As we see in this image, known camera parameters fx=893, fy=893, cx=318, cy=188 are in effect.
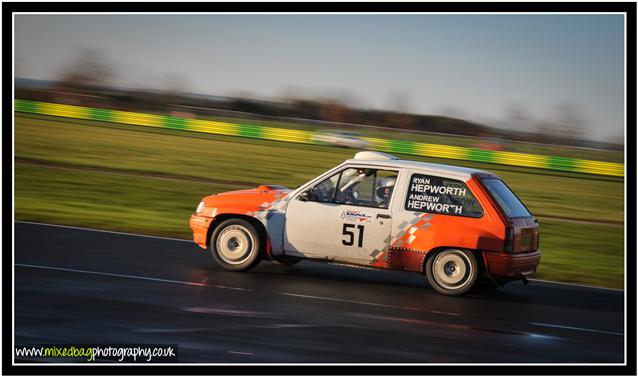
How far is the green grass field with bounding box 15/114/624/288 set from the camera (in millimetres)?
17312

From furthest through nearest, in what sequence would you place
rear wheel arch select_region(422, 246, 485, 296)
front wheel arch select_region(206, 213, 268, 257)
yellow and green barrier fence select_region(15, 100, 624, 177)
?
1. yellow and green barrier fence select_region(15, 100, 624, 177)
2. front wheel arch select_region(206, 213, 268, 257)
3. rear wheel arch select_region(422, 246, 485, 296)

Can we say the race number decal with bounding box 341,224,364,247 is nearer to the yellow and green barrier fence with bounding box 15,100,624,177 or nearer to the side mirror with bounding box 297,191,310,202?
the side mirror with bounding box 297,191,310,202

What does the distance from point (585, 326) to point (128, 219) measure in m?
10.1

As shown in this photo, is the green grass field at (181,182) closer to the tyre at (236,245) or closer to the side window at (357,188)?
A: the side window at (357,188)

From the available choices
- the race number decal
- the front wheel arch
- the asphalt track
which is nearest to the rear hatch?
the asphalt track

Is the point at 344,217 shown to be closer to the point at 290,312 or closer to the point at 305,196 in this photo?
the point at 305,196

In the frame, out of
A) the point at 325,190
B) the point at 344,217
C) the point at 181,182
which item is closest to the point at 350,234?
the point at 344,217

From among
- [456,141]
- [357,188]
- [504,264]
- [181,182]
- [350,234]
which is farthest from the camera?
[456,141]

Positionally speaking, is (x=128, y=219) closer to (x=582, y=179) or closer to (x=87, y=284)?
(x=87, y=284)

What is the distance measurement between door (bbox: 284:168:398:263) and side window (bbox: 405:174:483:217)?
297 mm

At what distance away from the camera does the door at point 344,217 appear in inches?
444

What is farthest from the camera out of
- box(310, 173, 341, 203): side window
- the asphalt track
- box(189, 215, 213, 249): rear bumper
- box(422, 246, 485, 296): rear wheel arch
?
box(189, 215, 213, 249): rear bumper

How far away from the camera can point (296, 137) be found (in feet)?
148

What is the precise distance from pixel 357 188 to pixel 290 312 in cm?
251
